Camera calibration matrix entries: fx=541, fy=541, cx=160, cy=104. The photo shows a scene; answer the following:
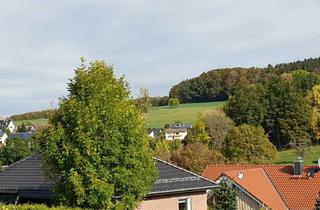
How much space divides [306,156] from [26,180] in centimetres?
5473

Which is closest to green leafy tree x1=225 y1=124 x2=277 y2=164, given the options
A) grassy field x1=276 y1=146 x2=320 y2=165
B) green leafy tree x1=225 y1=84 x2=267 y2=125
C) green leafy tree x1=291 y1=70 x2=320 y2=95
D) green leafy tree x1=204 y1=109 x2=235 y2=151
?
grassy field x1=276 y1=146 x2=320 y2=165

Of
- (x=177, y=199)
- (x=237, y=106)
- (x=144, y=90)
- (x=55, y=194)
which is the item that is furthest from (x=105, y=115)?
(x=237, y=106)

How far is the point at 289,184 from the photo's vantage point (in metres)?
36.0

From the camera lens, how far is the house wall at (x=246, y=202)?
109ft

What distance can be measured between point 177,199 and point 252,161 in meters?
39.2

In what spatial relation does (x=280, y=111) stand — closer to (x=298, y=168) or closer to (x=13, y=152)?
(x=13, y=152)

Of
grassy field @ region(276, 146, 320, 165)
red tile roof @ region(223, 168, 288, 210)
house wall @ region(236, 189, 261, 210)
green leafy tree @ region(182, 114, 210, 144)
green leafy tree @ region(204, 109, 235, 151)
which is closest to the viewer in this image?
house wall @ region(236, 189, 261, 210)

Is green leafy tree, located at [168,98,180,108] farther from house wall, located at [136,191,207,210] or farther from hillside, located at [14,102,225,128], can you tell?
house wall, located at [136,191,207,210]

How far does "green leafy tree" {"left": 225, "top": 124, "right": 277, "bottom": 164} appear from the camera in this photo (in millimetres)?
59844

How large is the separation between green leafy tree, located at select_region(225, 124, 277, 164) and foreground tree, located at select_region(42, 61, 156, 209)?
148ft

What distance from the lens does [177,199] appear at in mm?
21141

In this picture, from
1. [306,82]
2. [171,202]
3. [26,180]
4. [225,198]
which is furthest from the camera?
[306,82]

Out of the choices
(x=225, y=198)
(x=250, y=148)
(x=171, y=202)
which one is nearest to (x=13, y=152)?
(x=250, y=148)

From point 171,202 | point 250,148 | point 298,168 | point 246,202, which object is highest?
point 171,202
